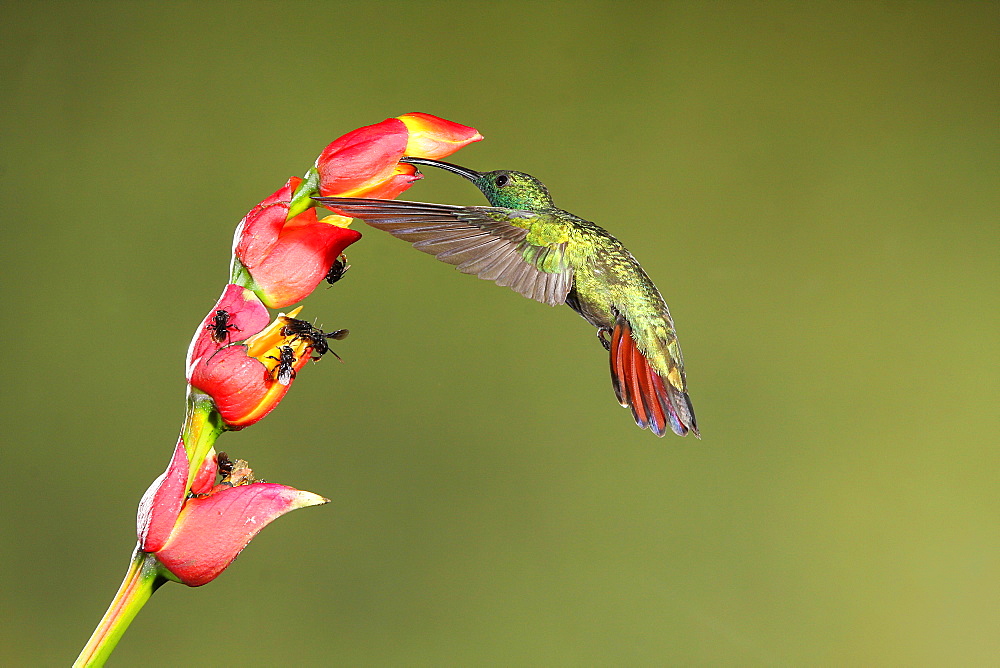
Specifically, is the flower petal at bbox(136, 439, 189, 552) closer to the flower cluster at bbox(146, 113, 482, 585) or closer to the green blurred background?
the flower cluster at bbox(146, 113, 482, 585)

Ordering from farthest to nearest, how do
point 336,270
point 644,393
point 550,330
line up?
point 550,330 → point 644,393 → point 336,270

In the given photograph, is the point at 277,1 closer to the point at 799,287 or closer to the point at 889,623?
the point at 799,287

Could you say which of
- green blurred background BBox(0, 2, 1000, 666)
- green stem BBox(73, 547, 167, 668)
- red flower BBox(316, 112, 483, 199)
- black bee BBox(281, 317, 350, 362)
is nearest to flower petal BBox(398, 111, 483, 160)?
red flower BBox(316, 112, 483, 199)

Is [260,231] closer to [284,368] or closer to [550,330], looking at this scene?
[284,368]

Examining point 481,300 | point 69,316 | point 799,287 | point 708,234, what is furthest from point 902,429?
point 69,316

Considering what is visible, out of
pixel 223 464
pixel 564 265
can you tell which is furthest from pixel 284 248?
pixel 564 265

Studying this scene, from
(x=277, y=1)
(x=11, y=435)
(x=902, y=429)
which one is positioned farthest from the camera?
(x=902, y=429)

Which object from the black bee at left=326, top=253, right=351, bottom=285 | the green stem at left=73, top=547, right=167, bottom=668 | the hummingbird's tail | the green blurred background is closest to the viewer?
the green stem at left=73, top=547, right=167, bottom=668

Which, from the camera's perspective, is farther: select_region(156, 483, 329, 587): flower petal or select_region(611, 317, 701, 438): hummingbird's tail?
select_region(611, 317, 701, 438): hummingbird's tail
